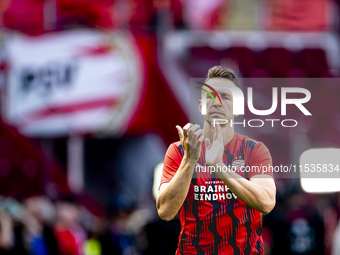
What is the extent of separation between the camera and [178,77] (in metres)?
9.30

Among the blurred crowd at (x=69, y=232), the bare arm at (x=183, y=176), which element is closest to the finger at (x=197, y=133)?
the bare arm at (x=183, y=176)

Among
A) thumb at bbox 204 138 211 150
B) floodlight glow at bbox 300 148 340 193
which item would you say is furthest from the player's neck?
floodlight glow at bbox 300 148 340 193

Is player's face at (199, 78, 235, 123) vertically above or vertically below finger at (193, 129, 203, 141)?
above

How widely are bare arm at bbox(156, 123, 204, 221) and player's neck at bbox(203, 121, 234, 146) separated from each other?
0.16 ft

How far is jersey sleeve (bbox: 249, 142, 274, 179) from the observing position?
1.59m

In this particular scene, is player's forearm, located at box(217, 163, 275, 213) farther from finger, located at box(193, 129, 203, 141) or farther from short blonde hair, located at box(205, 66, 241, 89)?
short blonde hair, located at box(205, 66, 241, 89)

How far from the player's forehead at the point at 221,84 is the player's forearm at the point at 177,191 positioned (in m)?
0.30

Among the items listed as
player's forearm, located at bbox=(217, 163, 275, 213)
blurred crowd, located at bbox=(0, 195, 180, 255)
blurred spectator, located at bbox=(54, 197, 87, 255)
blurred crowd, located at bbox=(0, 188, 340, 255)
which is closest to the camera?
player's forearm, located at bbox=(217, 163, 275, 213)

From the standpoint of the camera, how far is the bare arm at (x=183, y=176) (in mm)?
1505

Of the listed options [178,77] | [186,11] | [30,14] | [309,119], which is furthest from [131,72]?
[309,119]

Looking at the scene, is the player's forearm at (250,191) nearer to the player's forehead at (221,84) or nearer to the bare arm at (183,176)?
the bare arm at (183,176)

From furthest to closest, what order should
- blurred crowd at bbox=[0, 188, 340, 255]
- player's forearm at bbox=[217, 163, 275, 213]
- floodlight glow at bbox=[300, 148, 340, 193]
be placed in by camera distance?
blurred crowd at bbox=[0, 188, 340, 255]
floodlight glow at bbox=[300, 148, 340, 193]
player's forearm at bbox=[217, 163, 275, 213]

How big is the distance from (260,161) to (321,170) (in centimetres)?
23

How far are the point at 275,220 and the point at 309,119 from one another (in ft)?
13.6
